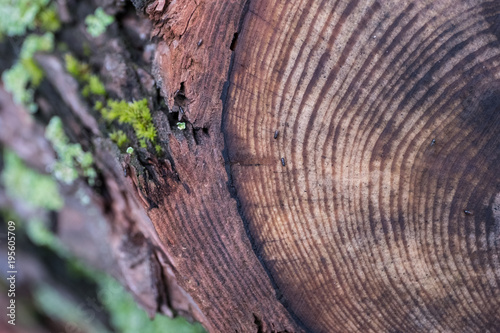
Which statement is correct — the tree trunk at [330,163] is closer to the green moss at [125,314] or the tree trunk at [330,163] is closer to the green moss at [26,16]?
the green moss at [26,16]

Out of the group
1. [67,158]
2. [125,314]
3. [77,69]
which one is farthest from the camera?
[125,314]

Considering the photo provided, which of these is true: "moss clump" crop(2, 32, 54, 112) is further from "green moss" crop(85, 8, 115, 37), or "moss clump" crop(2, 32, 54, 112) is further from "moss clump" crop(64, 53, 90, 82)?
"green moss" crop(85, 8, 115, 37)

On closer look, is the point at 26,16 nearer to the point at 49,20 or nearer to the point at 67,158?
the point at 49,20

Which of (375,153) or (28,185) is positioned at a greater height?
(28,185)

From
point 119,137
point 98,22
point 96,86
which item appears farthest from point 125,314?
point 98,22

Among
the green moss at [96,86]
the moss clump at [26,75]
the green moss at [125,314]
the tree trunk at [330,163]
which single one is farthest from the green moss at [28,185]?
the tree trunk at [330,163]

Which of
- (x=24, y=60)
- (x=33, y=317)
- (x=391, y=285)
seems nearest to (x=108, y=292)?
(x=33, y=317)

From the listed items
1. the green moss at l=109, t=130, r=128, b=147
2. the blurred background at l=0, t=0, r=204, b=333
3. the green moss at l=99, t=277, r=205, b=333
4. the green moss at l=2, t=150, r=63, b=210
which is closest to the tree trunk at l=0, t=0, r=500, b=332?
the green moss at l=109, t=130, r=128, b=147
